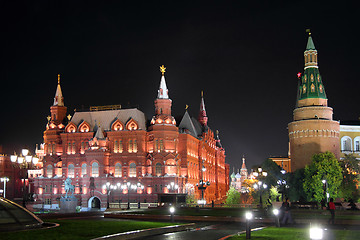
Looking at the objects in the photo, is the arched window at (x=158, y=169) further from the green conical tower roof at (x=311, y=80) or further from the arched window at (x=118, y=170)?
the green conical tower roof at (x=311, y=80)

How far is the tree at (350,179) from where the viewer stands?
77.8 metres

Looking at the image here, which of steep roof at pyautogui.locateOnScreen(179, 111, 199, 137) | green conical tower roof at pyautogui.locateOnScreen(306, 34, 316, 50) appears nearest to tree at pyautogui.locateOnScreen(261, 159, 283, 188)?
steep roof at pyautogui.locateOnScreen(179, 111, 199, 137)

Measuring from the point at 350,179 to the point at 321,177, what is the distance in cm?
830

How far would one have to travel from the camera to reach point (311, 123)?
90438 millimetres

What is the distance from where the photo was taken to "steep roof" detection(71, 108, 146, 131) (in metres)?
93.3

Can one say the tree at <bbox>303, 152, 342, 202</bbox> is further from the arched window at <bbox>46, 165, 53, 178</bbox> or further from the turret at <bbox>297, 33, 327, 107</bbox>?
the arched window at <bbox>46, 165, 53, 178</bbox>

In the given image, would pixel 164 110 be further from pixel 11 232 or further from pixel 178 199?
pixel 11 232

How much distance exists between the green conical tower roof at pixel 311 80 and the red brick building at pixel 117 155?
25791 mm

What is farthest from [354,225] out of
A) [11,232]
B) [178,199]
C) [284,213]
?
[178,199]

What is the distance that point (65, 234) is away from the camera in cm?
2089

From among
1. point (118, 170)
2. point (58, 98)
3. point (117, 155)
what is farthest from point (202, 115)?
point (58, 98)

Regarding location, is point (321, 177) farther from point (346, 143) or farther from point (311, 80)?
point (346, 143)

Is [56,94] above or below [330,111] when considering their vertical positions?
above

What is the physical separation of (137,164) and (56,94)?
2694 cm
